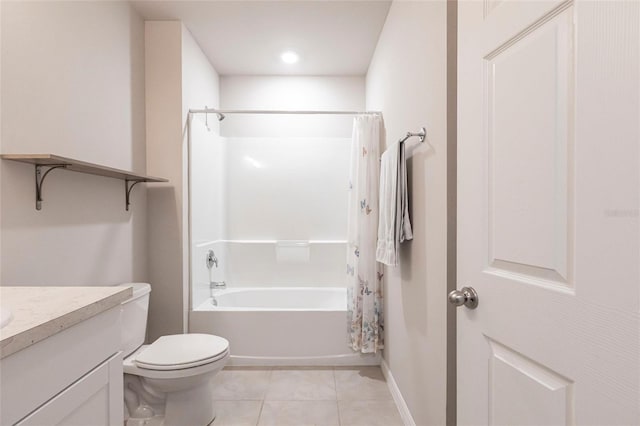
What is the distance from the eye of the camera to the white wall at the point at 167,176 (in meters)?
2.39

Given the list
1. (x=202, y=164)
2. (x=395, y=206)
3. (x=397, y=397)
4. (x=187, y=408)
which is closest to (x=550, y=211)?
(x=395, y=206)

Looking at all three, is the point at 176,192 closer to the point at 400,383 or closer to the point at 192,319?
the point at 192,319

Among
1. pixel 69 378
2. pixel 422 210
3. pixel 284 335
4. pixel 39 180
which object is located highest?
pixel 39 180

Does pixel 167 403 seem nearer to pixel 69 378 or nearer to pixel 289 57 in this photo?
pixel 69 378

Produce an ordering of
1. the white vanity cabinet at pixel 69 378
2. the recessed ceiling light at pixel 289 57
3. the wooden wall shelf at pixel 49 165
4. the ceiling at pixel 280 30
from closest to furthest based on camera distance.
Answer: the white vanity cabinet at pixel 69 378, the wooden wall shelf at pixel 49 165, the ceiling at pixel 280 30, the recessed ceiling light at pixel 289 57

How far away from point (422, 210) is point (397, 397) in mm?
1205

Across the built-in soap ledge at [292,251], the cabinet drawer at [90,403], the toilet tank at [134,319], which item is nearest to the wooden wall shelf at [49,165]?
the toilet tank at [134,319]

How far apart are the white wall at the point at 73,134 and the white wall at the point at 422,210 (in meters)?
1.71

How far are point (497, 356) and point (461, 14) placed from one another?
0.97 meters

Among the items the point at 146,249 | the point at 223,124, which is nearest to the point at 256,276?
the point at 146,249

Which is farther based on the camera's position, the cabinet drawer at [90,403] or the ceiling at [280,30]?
the ceiling at [280,30]

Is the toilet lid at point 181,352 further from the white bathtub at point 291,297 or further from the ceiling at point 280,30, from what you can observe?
the ceiling at point 280,30

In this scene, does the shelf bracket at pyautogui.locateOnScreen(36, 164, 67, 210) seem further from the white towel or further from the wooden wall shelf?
the white towel

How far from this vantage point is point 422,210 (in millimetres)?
1617
